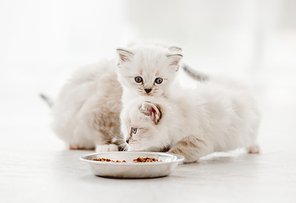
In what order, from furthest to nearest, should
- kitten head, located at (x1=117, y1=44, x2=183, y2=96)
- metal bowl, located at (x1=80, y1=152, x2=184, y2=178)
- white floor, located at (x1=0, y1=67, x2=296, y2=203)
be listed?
kitten head, located at (x1=117, y1=44, x2=183, y2=96)
metal bowl, located at (x1=80, y1=152, x2=184, y2=178)
white floor, located at (x1=0, y1=67, x2=296, y2=203)

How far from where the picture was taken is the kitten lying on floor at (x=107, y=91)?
2.10m

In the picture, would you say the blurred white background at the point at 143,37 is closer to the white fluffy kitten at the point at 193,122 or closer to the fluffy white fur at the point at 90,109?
the fluffy white fur at the point at 90,109

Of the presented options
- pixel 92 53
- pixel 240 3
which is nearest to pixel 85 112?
pixel 92 53

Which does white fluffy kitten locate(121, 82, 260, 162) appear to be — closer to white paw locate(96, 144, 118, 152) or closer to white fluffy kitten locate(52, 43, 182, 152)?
white fluffy kitten locate(52, 43, 182, 152)

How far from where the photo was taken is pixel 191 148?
6.87 feet

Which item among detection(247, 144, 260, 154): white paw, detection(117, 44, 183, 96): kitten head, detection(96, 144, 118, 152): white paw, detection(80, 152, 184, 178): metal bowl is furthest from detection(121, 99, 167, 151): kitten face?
detection(247, 144, 260, 154): white paw

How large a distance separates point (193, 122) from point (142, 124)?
1.15 feet

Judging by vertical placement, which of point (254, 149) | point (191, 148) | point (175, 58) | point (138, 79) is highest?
point (175, 58)

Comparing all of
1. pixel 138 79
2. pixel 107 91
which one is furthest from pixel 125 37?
pixel 138 79

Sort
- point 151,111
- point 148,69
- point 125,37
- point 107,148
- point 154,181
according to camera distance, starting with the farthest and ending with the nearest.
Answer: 1. point 125,37
2. point 107,148
3. point 148,69
4. point 151,111
5. point 154,181

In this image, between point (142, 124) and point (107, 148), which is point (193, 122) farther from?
point (107, 148)

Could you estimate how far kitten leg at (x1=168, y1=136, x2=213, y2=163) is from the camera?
2080mm

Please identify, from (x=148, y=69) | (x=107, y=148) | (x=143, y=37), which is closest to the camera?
(x=148, y=69)

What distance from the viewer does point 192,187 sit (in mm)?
1452
